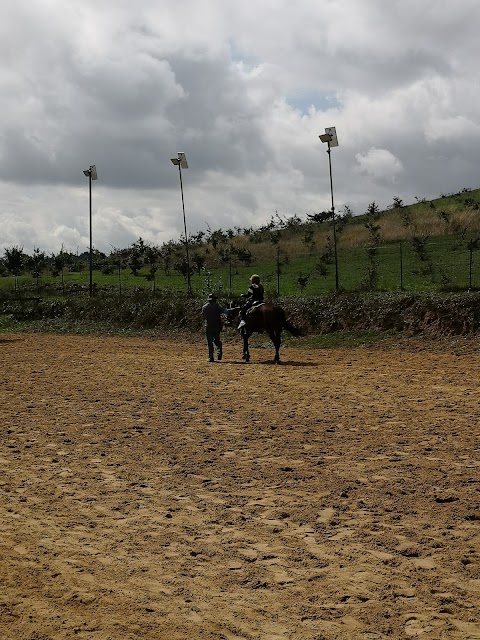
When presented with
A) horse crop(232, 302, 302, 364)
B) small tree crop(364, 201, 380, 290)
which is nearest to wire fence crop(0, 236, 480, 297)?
small tree crop(364, 201, 380, 290)

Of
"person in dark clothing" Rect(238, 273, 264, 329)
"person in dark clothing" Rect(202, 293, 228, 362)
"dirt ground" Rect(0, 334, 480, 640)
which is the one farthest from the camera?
"person in dark clothing" Rect(202, 293, 228, 362)

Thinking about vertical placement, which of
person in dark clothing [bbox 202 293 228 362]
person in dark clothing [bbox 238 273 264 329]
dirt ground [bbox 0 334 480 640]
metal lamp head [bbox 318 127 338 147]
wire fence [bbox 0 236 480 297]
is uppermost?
metal lamp head [bbox 318 127 338 147]

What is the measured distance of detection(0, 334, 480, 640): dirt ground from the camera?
16.4 ft

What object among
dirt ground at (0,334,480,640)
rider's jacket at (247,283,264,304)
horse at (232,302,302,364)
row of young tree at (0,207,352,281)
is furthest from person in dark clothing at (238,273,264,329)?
row of young tree at (0,207,352,281)

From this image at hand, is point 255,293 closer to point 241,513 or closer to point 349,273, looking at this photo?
point 241,513

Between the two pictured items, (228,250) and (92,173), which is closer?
(92,173)

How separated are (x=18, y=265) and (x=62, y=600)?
61.1 metres

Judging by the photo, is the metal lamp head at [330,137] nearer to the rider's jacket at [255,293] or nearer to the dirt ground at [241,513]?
the rider's jacket at [255,293]

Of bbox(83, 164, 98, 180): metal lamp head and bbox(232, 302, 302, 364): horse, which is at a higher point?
bbox(83, 164, 98, 180): metal lamp head

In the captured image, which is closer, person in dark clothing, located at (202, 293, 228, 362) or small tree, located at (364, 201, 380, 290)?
person in dark clothing, located at (202, 293, 228, 362)

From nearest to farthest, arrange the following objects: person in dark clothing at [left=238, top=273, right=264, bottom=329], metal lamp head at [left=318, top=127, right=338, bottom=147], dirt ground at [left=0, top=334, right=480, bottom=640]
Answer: dirt ground at [left=0, top=334, right=480, bottom=640] → person in dark clothing at [left=238, top=273, right=264, bottom=329] → metal lamp head at [left=318, top=127, right=338, bottom=147]

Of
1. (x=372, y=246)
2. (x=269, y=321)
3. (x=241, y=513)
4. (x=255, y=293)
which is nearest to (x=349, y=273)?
(x=372, y=246)

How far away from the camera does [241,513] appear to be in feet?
23.7

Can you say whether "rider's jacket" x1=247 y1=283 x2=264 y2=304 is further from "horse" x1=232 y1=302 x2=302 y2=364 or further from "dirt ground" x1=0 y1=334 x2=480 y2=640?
"dirt ground" x1=0 y1=334 x2=480 y2=640
